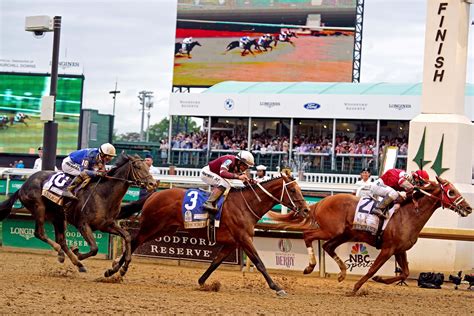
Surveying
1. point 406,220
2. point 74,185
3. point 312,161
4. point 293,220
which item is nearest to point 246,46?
point 312,161

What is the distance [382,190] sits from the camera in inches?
589

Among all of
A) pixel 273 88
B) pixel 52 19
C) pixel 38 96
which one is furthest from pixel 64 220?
pixel 273 88

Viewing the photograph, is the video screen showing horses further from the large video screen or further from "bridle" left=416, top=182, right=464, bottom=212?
"bridle" left=416, top=182, right=464, bottom=212

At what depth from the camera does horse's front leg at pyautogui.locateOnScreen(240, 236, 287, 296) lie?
13781 millimetres

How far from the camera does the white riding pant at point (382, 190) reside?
48.6ft

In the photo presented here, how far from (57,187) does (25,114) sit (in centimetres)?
2060

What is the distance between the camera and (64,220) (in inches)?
626

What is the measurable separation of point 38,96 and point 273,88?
29.7 feet

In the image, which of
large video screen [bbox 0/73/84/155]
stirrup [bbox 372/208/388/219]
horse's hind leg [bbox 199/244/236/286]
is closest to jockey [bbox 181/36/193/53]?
large video screen [bbox 0/73/84/155]

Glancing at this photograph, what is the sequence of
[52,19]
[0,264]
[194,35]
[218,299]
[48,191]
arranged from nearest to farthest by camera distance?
[218,299] < [48,191] < [0,264] < [52,19] < [194,35]

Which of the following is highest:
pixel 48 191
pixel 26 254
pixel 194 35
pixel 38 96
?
pixel 194 35

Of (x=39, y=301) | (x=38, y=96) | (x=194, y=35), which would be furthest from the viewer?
(x=194, y=35)

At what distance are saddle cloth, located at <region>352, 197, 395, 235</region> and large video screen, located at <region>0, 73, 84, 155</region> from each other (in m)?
20.8

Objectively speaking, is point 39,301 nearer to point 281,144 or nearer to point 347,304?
point 347,304
